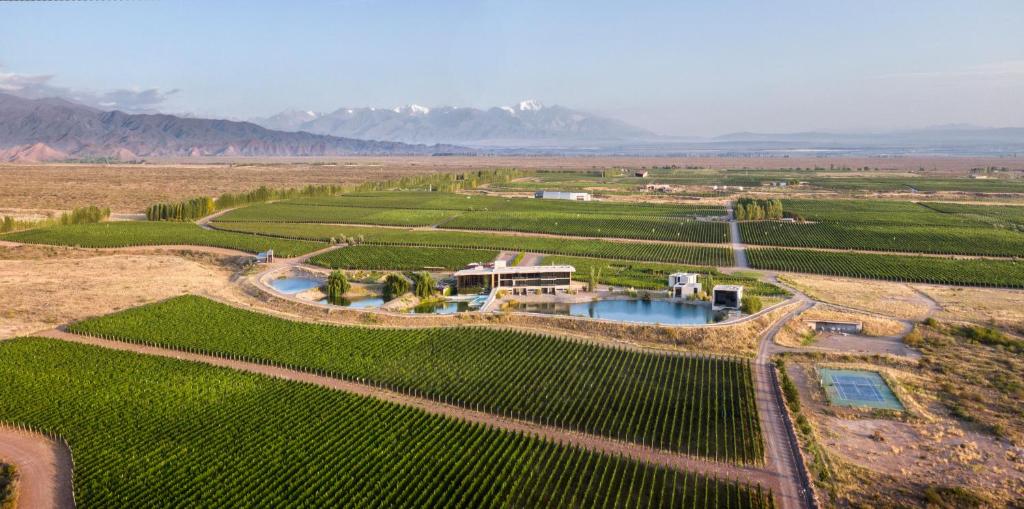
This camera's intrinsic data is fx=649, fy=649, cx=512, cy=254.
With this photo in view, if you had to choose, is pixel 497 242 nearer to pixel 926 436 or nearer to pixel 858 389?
pixel 858 389

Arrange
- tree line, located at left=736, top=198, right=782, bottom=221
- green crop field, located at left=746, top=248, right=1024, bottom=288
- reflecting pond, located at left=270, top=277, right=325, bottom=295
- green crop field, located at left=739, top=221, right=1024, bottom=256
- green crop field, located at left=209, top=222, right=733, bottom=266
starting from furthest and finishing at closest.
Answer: tree line, located at left=736, top=198, right=782, bottom=221 < green crop field, located at left=739, top=221, right=1024, bottom=256 < green crop field, located at left=209, top=222, right=733, bottom=266 < green crop field, located at left=746, top=248, right=1024, bottom=288 < reflecting pond, located at left=270, top=277, right=325, bottom=295

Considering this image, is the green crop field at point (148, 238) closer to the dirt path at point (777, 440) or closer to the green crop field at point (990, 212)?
the dirt path at point (777, 440)

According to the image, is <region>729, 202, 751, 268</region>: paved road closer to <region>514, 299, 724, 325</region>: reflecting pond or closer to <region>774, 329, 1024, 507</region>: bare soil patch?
<region>514, 299, 724, 325</region>: reflecting pond

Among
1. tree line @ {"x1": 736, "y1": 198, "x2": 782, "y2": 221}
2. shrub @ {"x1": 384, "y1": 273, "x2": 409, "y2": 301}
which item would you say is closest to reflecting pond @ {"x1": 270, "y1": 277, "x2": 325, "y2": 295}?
shrub @ {"x1": 384, "y1": 273, "x2": 409, "y2": 301}

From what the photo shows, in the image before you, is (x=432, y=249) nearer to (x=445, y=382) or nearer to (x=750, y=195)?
(x=445, y=382)

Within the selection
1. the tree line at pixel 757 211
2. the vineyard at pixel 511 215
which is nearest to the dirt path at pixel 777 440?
the vineyard at pixel 511 215

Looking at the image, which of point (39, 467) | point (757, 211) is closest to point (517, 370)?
point (39, 467)
